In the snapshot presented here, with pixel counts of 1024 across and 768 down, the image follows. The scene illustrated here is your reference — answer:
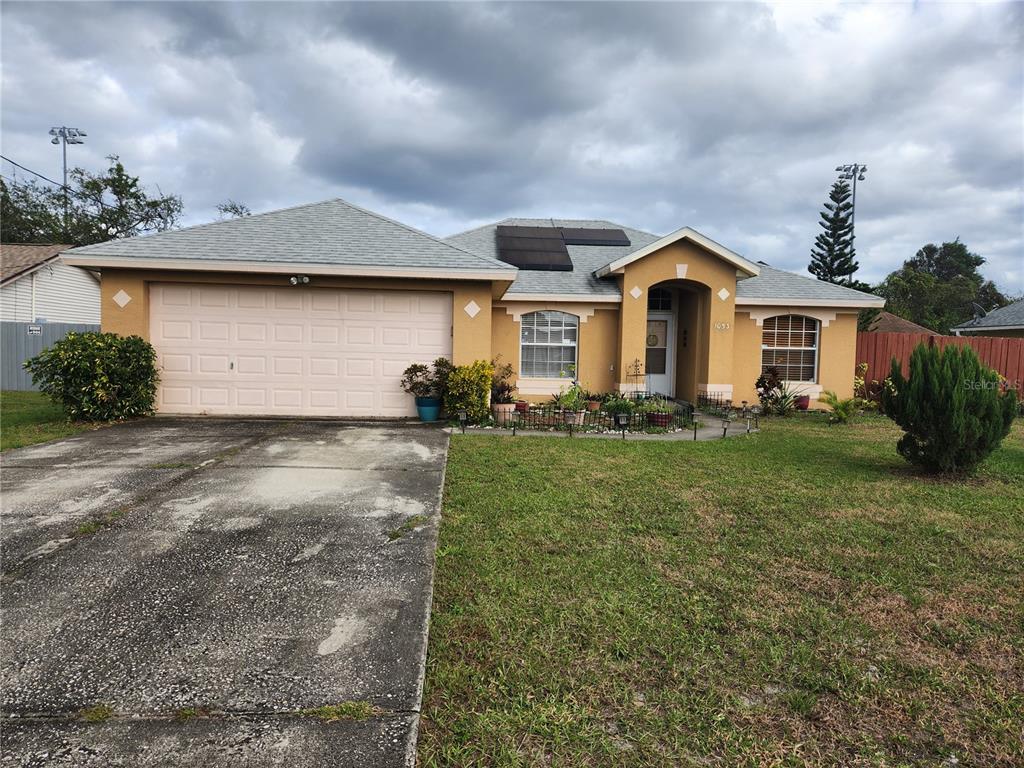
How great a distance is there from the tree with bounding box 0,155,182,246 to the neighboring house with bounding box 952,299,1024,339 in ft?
157

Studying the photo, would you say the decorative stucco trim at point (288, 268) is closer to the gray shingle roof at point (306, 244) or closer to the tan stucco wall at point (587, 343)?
the gray shingle roof at point (306, 244)

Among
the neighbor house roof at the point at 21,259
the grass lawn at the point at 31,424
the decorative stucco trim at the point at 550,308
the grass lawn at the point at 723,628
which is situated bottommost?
the grass lawn at the point at 723,628

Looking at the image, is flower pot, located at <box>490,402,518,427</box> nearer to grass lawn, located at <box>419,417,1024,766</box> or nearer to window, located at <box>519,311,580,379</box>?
window, located at <box>519,311,580,379</box>

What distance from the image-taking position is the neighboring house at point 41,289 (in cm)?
1838

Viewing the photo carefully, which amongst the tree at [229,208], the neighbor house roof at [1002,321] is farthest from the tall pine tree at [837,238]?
the tree at [229,208]

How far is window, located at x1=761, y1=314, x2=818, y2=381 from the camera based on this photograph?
1379 cm

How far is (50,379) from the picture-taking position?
875cm

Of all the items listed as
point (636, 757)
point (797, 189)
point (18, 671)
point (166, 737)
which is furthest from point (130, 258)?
point (797, 189)

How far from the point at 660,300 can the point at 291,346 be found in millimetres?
9556

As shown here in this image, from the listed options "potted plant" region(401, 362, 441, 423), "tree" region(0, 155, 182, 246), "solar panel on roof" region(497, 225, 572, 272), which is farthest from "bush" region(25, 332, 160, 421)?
"tree" region(0, 155, 182, 246)

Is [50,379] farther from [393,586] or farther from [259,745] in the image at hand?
[259,745]

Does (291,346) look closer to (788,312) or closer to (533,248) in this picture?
(533,248)

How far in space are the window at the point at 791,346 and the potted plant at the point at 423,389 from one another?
880 cm

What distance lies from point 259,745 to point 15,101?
2599 cm
